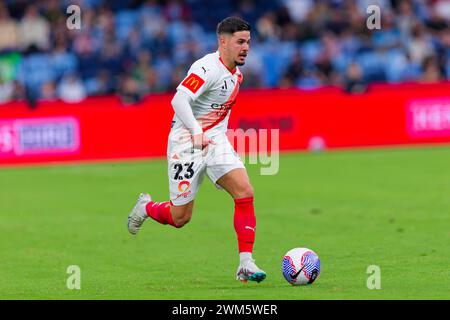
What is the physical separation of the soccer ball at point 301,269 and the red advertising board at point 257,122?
513 inches

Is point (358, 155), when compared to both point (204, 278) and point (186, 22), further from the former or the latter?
point (204, 278)

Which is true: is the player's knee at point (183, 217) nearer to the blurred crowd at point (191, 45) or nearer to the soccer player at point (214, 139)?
the soccer player at point (214, 139)

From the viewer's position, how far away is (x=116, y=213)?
16.1 meters

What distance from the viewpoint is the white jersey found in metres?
10.4

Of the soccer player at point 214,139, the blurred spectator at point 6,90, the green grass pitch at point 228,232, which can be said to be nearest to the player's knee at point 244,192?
the soccer player at point 214,139

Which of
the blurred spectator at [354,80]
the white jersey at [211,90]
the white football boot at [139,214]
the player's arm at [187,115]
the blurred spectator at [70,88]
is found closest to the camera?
the player's arm at [187,115]

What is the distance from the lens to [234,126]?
23000 millimetres

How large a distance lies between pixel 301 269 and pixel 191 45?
17069mm

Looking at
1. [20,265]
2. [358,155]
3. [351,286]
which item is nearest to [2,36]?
[358,155]

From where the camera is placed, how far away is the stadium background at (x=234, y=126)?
11617 mm

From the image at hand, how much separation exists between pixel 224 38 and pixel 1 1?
18696 millimetres

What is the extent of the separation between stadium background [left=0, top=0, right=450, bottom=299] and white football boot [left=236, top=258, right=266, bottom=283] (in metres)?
0.17

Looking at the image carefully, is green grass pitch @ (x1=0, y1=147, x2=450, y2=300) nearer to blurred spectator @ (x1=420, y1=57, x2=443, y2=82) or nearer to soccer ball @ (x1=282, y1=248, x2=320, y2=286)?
soccer ball @ (x1=282, y1=248, x2=320, y2=286)

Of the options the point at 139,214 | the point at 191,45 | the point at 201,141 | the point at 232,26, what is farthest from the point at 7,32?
the point at 201,141
